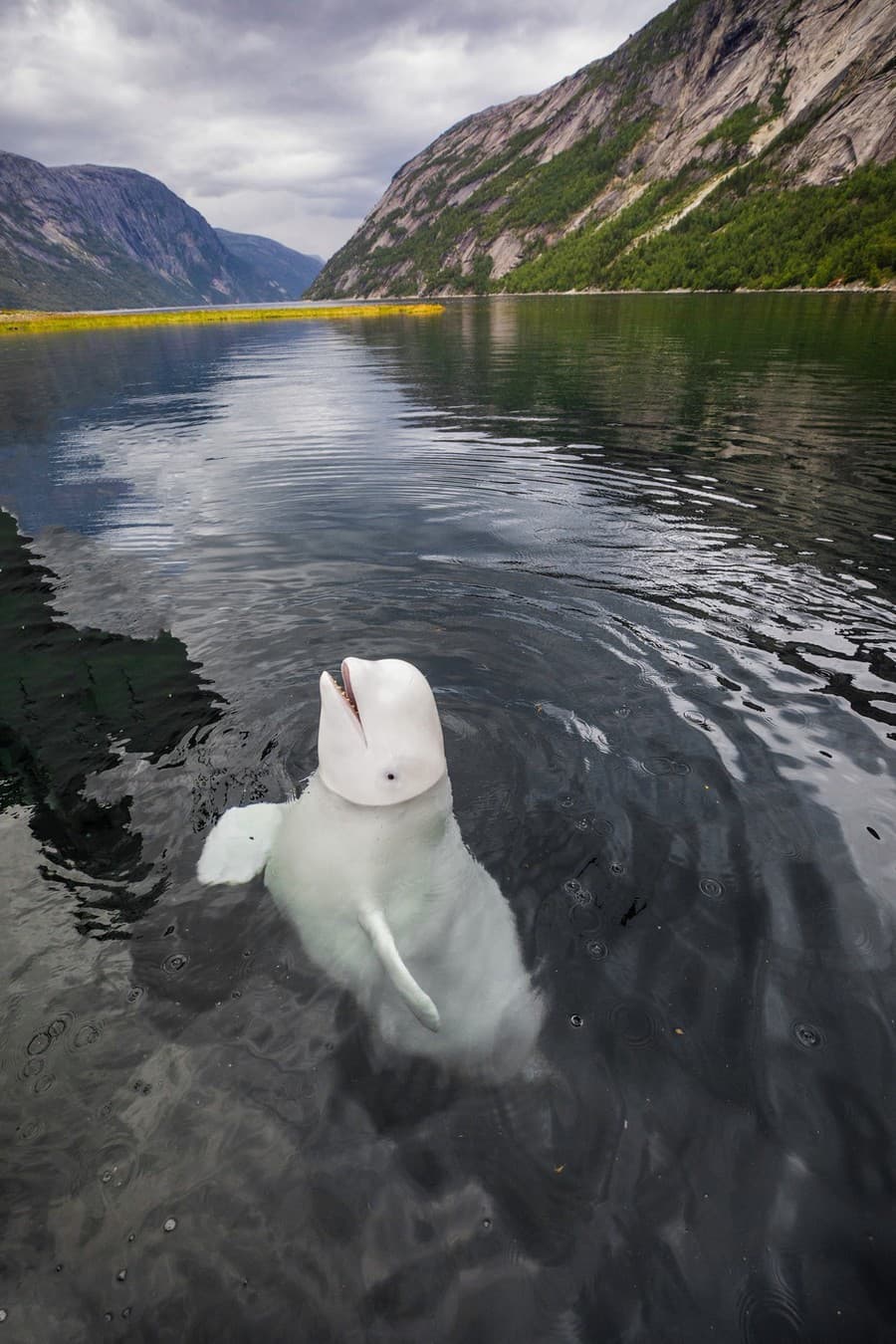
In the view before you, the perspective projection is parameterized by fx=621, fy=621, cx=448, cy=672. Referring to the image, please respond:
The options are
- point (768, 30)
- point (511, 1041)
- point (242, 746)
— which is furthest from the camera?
point (768, 30)

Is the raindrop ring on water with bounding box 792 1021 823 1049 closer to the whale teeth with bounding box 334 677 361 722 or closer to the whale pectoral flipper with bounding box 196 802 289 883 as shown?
the whale teeth with bounding box 334 677 361 722

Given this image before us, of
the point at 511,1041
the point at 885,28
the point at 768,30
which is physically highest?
the point at 768,30

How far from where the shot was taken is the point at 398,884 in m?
4.77

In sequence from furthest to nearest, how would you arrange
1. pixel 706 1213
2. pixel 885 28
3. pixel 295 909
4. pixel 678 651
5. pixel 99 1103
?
pixel 885 28, pixel 678 651, pixel 295 909, pixel 99 1103, pixel 706 1213

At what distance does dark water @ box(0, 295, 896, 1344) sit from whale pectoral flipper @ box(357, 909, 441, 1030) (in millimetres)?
616

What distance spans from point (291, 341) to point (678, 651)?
72.4 meters

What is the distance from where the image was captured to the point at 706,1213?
3398mm

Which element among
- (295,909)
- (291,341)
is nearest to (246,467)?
(295,909)

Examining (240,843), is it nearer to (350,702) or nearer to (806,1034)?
(350,702)

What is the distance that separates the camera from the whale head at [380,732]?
15.7ft

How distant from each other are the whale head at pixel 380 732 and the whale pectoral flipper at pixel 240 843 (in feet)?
3.55

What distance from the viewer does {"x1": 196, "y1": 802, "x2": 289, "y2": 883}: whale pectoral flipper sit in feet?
17.6

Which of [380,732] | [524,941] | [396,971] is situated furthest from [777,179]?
[396,971]

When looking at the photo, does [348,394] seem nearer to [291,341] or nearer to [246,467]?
[246,467]
